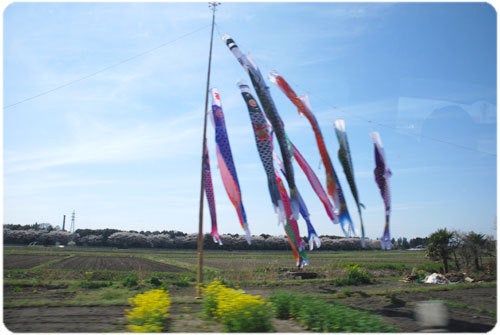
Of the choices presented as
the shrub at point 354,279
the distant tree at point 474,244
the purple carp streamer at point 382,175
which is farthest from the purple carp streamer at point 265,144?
the distant tree at point 474,244

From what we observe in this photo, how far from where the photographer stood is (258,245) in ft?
158

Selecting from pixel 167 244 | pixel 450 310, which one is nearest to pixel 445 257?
pixel 450 310

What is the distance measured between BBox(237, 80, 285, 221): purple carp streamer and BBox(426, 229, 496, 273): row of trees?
16.9 metres

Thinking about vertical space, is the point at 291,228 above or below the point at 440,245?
above

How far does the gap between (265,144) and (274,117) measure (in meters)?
0.77

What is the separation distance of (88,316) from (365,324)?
635cm

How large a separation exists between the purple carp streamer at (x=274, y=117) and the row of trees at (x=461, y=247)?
657 inches

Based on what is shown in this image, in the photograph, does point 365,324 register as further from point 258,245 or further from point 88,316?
point 258,245

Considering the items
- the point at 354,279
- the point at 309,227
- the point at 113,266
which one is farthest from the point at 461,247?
the point at 113,266

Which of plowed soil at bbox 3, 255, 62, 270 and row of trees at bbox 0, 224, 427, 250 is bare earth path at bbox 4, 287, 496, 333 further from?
row of trees at bbox 0, 224, 427, 250

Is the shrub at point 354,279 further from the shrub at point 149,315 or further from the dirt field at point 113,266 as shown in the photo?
the dirt field at point 113,266

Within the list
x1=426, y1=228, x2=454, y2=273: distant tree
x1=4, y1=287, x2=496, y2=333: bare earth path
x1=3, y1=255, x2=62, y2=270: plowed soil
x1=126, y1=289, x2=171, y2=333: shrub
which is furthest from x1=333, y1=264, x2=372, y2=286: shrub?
x1=3, y1=255, x2=62, y2=270: plowed soil

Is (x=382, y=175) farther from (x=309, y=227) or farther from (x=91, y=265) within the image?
(x=91, y=265)

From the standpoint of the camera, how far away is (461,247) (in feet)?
79.8
